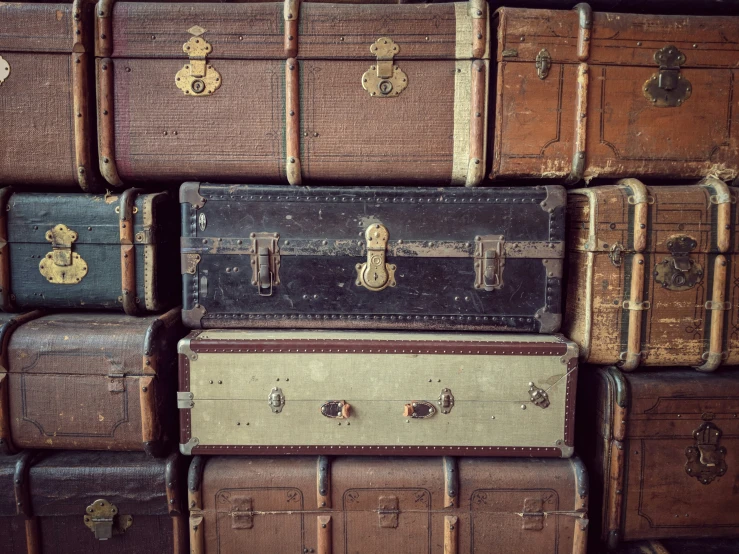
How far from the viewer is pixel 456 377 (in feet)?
6.32

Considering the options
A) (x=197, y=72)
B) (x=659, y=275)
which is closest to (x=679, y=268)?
(x=659, y=275)

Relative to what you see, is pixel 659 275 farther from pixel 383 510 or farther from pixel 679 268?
pixel 383 510

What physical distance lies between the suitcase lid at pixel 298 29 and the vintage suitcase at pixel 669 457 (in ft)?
4.93

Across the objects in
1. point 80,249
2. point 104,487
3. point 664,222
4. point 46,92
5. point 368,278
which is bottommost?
point 104,487

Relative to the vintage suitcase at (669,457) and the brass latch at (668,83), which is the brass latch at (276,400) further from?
the brass latch at (668,83)

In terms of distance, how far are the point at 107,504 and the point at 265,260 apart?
1136 mm

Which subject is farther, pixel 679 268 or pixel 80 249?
pixel 80 249

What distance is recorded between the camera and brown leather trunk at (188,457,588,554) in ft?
6.33

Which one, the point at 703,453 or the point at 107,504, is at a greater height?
the point at 703,453

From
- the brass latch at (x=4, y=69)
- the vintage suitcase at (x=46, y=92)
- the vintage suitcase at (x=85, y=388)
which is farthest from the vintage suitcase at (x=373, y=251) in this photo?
the brass latch at (x=4, y=69)

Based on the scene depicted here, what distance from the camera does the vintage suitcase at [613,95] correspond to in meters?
1.95

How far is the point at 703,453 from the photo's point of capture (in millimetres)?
1951

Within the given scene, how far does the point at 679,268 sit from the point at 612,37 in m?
0.94

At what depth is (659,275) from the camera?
1.93 m
